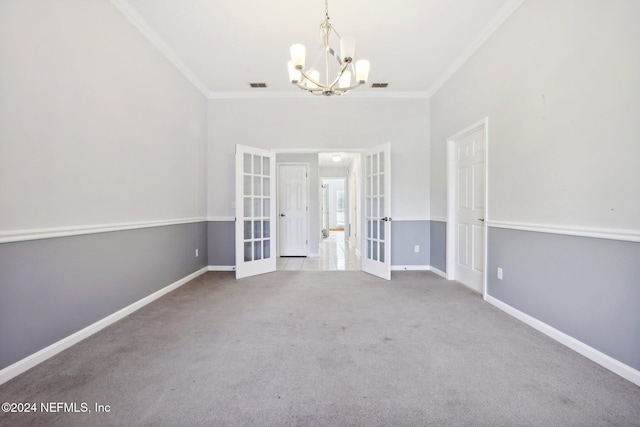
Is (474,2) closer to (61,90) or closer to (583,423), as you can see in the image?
(583,423)

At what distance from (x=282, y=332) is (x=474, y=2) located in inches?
136

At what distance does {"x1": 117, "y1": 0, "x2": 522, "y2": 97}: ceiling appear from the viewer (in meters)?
2.46

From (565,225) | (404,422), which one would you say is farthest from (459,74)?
(404,422)

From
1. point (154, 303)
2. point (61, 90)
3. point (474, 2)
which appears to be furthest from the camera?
point (154, 303)

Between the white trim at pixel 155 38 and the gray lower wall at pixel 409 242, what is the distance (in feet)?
12.2

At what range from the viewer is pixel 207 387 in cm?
153

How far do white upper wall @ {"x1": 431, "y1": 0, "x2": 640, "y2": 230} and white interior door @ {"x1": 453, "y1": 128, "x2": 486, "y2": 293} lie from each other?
0.32 metres

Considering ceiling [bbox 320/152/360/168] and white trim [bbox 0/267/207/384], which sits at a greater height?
ceiling [bbox 320/152/360/168]

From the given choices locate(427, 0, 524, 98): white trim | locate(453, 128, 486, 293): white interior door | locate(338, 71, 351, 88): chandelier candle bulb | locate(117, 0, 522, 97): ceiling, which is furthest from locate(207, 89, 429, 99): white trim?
locate(338, 71, 351, 88): chandelier candle bulb

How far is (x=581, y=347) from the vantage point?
6.11ft

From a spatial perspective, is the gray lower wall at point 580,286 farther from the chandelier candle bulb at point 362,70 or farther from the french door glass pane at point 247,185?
the french door glass pane at point 247,185

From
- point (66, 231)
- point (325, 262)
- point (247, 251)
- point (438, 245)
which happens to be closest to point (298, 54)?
point (66, 231)

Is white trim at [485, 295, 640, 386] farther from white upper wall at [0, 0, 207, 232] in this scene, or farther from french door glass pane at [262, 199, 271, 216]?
white upper wall at [0, 0, 207, 232]

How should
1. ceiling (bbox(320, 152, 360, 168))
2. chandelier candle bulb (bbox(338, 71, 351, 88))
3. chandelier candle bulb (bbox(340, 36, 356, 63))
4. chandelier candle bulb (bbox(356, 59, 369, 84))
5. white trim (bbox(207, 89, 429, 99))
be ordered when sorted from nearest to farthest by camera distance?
chandelier candle bulb (bbox(340, 36, 356, 63)) < chandelier candle bulb (bbox(356, 59, 369, 84)) < chandelier candle bulb (bbox(338, 71, 351, 88)) < white trim (bbox(207, 89, 429, 99)) < ceiling (bbox(320, 152, 360, 168))
